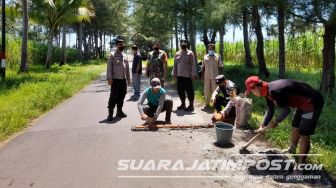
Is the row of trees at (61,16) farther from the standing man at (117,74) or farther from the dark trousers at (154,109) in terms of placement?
the dark trousers at (154,109)

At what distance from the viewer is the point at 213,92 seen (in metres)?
11.1

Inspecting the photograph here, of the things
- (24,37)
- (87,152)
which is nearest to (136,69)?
(87,152)

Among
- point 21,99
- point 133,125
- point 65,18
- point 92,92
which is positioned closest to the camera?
point 133,125

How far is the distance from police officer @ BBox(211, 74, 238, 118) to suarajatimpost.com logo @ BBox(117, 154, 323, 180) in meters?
2.97

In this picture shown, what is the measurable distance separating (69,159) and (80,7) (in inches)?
1047

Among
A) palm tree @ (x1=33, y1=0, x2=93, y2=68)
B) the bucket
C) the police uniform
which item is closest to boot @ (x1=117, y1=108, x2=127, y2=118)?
the police uniform

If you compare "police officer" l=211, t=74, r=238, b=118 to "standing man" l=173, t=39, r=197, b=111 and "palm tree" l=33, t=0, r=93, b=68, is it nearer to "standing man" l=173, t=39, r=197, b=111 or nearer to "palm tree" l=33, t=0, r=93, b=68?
"standing man" l=173, t=39, r=197, b=111

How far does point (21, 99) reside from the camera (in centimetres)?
1315

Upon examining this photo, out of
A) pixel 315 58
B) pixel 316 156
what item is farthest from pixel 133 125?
pixel 315 58

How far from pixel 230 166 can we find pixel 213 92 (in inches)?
191

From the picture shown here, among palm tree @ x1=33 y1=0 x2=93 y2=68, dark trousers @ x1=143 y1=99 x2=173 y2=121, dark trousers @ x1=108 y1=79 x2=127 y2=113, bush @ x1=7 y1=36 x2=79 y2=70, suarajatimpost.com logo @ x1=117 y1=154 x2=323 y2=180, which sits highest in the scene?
palm tree @ x1=33 y1=0 x2=93 y2=68

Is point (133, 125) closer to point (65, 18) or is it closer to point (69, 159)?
point (69, 159)

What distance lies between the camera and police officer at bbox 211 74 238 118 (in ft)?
31.4

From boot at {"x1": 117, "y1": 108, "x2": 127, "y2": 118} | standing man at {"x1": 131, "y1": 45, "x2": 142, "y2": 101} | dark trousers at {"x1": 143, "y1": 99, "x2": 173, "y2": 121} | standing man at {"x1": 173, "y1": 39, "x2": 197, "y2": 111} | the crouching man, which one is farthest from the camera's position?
standing man at {"x1": 131, "y1": 45, "x2": 142, "y2": 101}
